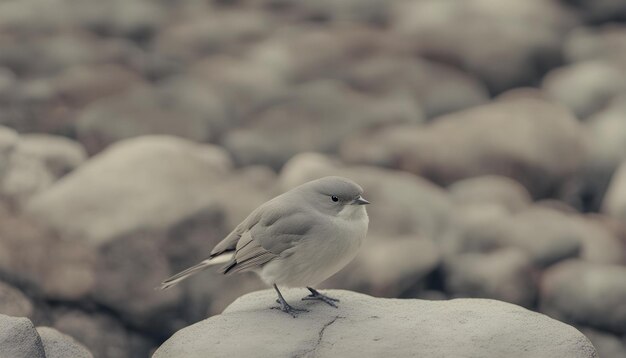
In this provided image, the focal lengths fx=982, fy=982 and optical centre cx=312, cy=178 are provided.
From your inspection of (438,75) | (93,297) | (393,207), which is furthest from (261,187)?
(438,75)

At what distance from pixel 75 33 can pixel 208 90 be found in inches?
69.9

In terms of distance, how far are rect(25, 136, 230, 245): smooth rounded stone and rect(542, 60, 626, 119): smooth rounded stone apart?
4.00m

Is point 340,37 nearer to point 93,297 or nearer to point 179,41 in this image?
point 179,41

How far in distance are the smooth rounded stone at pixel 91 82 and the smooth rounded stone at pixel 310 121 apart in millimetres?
1351

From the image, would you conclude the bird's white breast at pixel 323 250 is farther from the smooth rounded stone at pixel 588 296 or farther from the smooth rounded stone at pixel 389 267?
the smooth rounded stone at pixel 588 296

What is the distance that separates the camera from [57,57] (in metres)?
10.5

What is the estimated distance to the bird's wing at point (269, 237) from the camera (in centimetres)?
531

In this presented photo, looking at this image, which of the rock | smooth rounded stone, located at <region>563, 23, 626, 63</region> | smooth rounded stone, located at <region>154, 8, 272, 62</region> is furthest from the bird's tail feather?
smooth rounded stone, located at <region>563, 23, 626, 63</region>

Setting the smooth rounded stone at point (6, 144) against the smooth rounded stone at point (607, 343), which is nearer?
the smooth rounded stone at point (607, 343)

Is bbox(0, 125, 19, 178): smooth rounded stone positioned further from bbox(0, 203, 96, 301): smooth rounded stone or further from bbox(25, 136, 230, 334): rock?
bbox(0, 203, 96, 301): smooth rounded stone

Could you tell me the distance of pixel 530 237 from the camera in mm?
8453

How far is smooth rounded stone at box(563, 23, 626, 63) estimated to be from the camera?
11.2 metres

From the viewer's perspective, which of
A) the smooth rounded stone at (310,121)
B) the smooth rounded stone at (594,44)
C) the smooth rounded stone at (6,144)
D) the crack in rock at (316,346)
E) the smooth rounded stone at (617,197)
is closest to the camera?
the crack in rock at (316,346)

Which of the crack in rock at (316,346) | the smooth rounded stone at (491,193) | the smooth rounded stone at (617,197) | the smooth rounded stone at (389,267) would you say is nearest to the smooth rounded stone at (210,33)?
the smooth rounded stone at (491,193)
